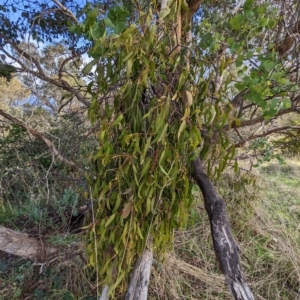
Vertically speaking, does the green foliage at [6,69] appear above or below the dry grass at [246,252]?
above

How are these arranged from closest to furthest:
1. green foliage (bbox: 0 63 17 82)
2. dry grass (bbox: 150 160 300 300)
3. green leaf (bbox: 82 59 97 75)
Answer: green leaf (bbox: 82 59 97 75), dry grass (bbox: 150 160 300 300), green foliage (bbox: 0 63 17 82)

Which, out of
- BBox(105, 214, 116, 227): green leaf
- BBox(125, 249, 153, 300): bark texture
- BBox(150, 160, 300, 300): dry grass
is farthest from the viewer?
BBox(150, 160, 300, 300): dry grass

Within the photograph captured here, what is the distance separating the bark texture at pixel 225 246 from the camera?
81cm

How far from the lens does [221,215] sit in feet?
3.13

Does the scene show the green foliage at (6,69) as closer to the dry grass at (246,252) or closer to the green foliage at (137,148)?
the green foliage at (137,148)

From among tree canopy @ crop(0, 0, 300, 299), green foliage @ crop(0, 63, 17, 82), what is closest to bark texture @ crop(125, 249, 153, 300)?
tree canopy @ crop(0, 0, 300, 299)

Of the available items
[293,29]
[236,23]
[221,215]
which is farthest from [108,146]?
[293,29]

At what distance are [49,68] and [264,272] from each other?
239 cm

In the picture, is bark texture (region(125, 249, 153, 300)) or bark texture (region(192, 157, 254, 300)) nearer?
bark texture (region(192, 157, 254, 300))

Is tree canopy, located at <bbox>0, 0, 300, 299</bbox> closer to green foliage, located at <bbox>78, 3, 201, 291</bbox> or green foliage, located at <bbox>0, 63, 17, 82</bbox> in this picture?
green foliage, located at <bbox>78, 3, 201, 291</bbox>

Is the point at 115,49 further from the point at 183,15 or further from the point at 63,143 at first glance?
the point at 63,143

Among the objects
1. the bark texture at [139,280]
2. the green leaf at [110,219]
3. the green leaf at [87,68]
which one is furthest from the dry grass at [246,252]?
the green leaf at [87,68]

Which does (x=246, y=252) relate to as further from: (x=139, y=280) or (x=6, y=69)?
(x=6, y=69)

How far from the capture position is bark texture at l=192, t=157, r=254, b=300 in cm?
81
